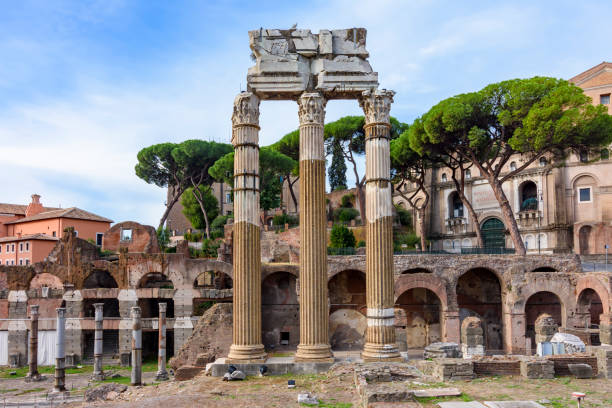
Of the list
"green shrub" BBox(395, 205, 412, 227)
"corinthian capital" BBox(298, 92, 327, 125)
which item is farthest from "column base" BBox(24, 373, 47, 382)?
"green shrub" BBox(395, 205, 412, 227)

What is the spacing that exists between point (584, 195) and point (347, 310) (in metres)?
16.0

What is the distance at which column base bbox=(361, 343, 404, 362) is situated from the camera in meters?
11.8

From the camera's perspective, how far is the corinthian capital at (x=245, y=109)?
12523 mm

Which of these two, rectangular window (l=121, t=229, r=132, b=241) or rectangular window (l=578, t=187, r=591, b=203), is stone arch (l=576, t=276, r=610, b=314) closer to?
rectangular window (l=578, t=187, r=591, b=203)

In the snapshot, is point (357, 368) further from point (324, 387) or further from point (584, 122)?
point (584, 122)

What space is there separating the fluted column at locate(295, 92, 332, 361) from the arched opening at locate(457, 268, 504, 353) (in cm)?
1247

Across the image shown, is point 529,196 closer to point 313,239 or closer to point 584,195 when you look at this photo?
point 584,195

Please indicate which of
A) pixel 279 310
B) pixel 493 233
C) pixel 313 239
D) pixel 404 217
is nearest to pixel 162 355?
pixel 279 310

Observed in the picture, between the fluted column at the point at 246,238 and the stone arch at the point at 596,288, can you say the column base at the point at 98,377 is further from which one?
the stone arch at the point at 596,288

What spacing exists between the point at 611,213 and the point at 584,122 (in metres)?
9.25

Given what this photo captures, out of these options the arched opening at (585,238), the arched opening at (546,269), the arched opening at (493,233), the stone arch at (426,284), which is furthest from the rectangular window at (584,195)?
the stone arch at (426,284)

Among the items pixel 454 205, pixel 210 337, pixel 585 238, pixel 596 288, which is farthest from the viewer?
pixel 454 205

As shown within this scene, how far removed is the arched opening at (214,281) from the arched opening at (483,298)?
33.7ft

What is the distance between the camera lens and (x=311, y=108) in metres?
12.5
